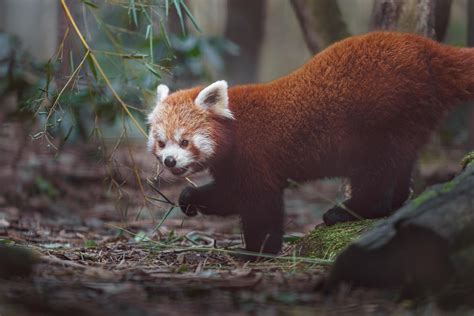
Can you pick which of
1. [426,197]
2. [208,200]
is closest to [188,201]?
[208,200]

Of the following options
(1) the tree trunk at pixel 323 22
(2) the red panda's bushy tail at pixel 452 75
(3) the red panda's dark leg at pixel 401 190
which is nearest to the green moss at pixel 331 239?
(3) the red panda's dark leg at pixel 401 190

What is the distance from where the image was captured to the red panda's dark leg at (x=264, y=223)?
4.04 metres

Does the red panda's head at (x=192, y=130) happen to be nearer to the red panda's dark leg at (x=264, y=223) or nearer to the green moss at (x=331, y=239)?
the red panda's dark leg at (x=264, y=223)

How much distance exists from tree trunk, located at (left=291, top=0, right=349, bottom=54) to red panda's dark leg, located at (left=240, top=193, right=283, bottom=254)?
195 cm

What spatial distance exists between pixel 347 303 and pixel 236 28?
9.43 metres

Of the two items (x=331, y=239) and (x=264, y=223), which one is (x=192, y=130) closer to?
(x=264, y=223)

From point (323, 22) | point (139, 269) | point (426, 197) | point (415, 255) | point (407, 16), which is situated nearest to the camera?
point (415, 255)

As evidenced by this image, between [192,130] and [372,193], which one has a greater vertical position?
[192,130]

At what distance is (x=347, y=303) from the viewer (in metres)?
2.39

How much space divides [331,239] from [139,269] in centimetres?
127

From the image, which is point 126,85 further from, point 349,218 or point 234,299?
point 234,299

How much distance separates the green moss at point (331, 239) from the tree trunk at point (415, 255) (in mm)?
1101

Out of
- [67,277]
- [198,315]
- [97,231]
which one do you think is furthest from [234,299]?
[97,231]

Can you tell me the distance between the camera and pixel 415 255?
247cm
